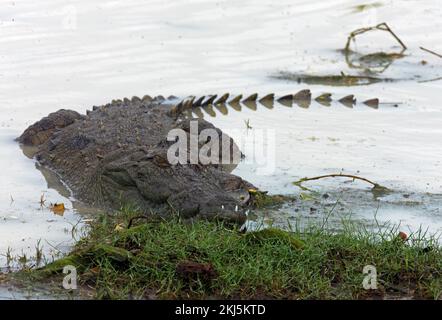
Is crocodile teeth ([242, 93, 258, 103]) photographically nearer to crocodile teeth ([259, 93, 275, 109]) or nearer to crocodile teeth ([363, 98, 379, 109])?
crocodile teeth ([259, 93, 275, 109])

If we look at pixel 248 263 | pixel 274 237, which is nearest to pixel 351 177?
pixel 274 237

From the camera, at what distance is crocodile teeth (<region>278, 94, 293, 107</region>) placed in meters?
10.5

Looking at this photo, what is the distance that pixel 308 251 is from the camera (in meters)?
5.53

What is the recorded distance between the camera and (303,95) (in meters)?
10.6

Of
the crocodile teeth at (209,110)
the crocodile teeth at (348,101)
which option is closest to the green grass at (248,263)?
the crocodile teeth at (209,110)

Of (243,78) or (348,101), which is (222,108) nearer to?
(243,78)

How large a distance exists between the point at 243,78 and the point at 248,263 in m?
6.46

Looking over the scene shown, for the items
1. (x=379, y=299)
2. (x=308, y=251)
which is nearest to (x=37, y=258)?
(x=308, y=251)

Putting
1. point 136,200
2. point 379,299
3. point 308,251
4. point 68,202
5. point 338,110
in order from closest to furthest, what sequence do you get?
point 379,299, point 308,251, point 136,200, point 68,202, point 338,110

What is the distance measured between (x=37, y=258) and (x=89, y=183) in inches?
73.3

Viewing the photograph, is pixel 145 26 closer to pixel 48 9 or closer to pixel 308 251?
pixel 48 9
